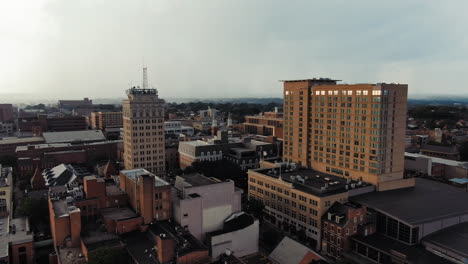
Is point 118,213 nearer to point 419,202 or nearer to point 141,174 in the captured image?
point 141,174

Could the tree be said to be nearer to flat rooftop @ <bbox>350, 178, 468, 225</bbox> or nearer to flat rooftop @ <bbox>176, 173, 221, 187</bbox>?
flat rooftop @ <bbox>176, 173, 221, 187</bbox>

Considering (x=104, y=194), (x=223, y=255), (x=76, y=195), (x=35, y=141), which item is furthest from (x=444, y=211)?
(x=35, y=141)

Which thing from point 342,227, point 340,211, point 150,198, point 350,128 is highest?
point 350,128

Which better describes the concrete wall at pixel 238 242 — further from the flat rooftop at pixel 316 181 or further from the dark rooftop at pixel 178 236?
the flat rooftop at pixel 316 181

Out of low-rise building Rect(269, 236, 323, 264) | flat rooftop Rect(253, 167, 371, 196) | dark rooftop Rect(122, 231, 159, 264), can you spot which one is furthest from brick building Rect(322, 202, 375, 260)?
dark rooftop Rect(122, 231, 159, 264)

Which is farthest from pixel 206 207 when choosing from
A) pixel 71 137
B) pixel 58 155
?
pixel 71 137
